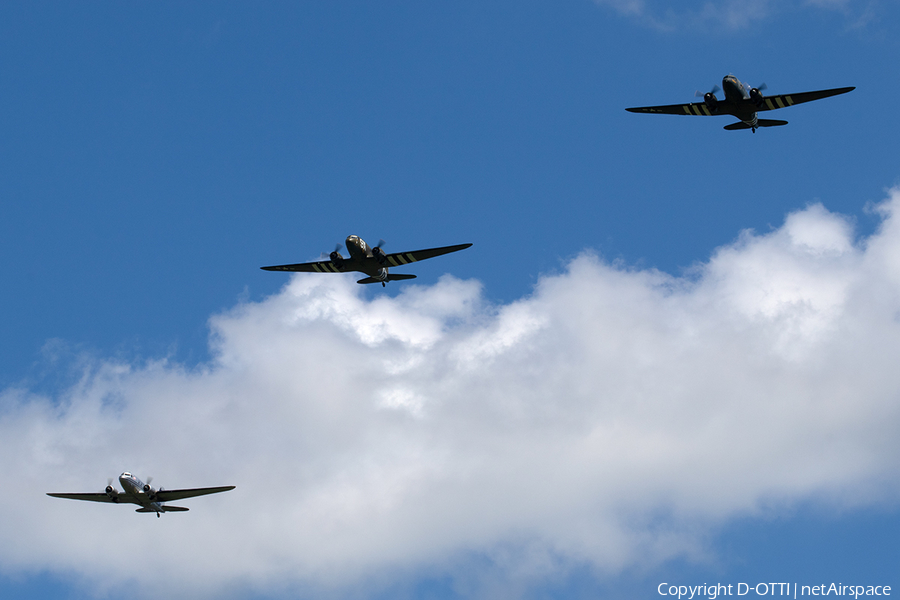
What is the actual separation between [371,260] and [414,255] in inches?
214

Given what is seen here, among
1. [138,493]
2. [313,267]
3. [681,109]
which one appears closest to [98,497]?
[138,493]

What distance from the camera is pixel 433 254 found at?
10306cm

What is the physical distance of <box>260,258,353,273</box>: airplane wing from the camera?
339 ft

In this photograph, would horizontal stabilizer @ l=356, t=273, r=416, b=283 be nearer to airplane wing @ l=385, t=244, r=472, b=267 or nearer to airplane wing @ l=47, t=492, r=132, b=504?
airplane wing @ l=385, t=244, r=472, b=267

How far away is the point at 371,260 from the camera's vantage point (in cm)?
9988

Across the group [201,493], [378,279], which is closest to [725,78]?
[378,279]

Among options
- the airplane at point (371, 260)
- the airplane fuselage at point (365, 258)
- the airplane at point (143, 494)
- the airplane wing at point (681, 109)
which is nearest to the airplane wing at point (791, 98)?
the airplane wing at point (681, 109)

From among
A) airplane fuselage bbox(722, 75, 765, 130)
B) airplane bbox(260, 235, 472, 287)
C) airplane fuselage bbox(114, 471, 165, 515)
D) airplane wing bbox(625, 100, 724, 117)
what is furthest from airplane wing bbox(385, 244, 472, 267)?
airplane fuselage bbox(114, 471, 165, 515)

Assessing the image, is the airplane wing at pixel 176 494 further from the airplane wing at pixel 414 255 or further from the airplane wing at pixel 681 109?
the airplane wing at pixel 681 109

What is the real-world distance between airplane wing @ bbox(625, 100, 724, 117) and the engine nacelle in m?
3.64

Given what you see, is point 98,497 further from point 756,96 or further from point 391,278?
point 756,96

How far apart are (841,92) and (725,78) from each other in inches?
439

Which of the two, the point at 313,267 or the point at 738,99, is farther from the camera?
the point at 313,267

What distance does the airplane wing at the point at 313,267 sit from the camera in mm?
103294
